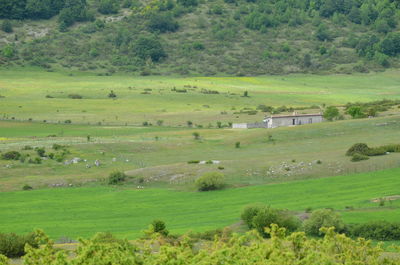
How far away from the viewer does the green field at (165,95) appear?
113969 millimetres

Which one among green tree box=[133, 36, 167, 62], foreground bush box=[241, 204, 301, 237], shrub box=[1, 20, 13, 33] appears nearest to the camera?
foreground bush box=[241, 204, 301, 237]

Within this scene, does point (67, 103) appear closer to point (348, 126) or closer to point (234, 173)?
point (348, 126)

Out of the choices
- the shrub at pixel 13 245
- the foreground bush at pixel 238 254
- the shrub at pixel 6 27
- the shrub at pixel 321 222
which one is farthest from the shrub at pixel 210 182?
the shrub at pixel 6 27

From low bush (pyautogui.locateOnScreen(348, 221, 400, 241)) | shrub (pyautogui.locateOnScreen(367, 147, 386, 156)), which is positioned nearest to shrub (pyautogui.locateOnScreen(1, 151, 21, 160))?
shrub (pyautogui.locateOnScreen(367, 147, 386, 156))

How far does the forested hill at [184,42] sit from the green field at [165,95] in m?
7.46

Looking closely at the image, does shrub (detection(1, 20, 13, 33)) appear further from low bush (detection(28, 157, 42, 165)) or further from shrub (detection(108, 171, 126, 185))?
shrub (detection(108, 171, 126, 185))

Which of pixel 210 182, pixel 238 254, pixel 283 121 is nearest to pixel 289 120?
pixel 283 121

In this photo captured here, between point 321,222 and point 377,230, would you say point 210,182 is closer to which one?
A: point 321,222

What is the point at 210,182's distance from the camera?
62906 millimetres

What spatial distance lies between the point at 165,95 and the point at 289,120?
38.0 metres

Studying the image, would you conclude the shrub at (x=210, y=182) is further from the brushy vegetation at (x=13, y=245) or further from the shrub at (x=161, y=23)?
the shrub at (x=161, y=23)

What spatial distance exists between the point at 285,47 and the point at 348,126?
9299 centimetres

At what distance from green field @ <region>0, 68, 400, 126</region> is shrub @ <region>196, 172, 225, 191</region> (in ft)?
144

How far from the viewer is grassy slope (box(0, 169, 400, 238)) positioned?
2009 inches
